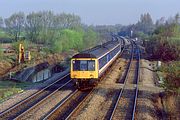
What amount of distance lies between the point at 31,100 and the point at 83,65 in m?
4.97

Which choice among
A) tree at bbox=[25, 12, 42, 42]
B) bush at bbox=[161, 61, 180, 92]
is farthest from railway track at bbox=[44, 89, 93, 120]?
tree at bbox=[25, 12, 42, 42]

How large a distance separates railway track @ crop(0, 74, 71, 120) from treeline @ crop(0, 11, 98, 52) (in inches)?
1460

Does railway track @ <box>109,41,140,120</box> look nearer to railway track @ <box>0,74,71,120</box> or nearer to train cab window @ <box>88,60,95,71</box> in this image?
train cab window @ <box>88,60,95,71</box>

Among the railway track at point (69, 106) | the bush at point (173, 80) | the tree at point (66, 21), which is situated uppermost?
the tree at point (66, 21)

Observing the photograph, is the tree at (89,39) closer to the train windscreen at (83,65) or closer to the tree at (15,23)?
the tree at (15,23)

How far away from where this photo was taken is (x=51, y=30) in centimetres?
8425

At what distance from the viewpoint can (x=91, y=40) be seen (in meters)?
83.3

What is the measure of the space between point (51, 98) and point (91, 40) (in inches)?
2367

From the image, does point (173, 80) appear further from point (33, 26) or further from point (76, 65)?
point (33, 26)

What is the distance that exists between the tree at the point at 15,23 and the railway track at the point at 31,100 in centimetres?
6001

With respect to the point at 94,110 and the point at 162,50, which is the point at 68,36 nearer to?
the point at 162,50

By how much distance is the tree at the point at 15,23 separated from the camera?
3519 inches

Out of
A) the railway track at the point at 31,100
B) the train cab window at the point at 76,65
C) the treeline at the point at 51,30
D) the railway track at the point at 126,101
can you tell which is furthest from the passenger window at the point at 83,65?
the treeline at the point at 51,30

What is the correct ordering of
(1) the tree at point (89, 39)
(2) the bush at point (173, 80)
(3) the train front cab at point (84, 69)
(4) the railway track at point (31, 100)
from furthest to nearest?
(1) the tree at point (89, 39) → (3) the train front cab at point (84, 69) → (2) the bush at point (173, 80) → (4) the railway track at point (31, 100)
